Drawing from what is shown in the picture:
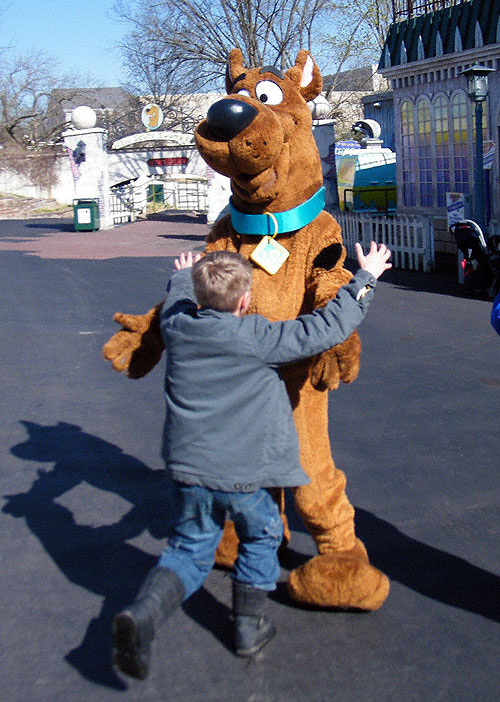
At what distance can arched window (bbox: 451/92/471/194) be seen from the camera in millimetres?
14586

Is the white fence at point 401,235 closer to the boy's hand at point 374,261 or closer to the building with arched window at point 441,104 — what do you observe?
the building with arched window at point 441,104

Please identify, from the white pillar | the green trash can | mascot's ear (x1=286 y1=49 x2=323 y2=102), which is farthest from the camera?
the white pillar

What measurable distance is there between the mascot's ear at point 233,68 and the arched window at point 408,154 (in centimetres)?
1268

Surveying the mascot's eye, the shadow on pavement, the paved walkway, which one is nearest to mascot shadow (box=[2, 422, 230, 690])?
the mascot's eye

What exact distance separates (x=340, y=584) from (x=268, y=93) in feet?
7.05

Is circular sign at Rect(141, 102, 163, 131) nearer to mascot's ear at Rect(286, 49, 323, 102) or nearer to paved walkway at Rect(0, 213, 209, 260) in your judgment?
paved walkway at Rect(0, 213, 209, 260)

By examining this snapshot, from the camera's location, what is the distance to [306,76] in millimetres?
3908

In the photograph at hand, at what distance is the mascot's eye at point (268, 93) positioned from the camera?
365 centimetres

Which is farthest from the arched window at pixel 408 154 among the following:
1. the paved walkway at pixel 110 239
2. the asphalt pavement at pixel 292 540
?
the asphalt pavement at pixel 292 540

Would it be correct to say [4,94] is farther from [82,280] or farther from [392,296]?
[392,296]

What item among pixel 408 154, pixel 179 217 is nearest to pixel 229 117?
pixel 408 154

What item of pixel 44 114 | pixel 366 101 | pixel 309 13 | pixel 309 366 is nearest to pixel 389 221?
pixel 309 366

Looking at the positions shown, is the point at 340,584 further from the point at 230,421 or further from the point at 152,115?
the point at 152,115

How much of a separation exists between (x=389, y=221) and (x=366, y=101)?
51.4 ft
